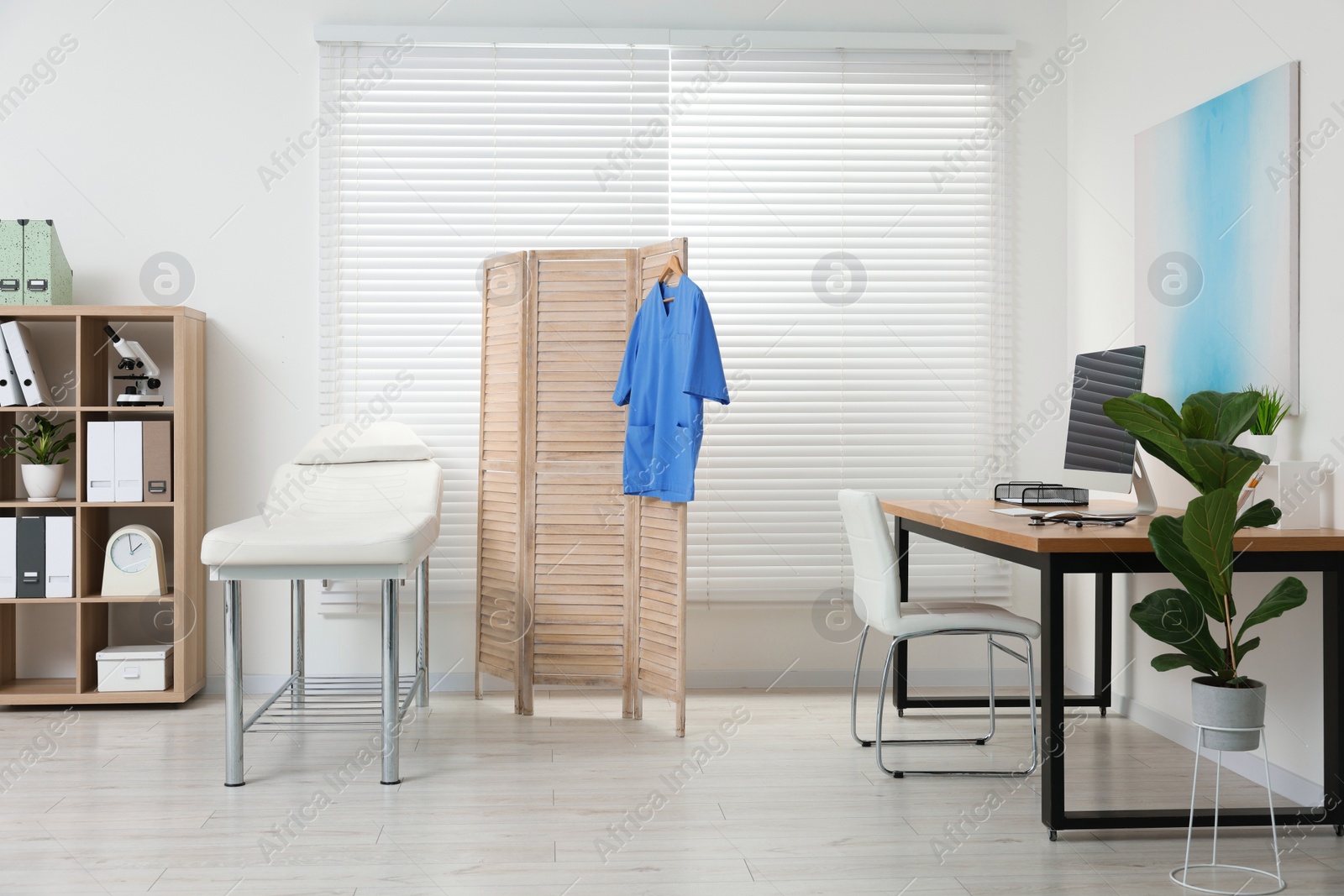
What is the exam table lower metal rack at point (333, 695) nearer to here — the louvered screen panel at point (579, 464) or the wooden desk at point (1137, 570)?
the louvered screen panel at point (579, 464)

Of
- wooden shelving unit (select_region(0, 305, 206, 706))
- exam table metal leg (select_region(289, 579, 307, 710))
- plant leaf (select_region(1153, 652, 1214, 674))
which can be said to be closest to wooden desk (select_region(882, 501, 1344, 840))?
plant leaf (select_region(1153, 652, 1214, 674))

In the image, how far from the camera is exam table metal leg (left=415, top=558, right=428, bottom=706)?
3.67 meters

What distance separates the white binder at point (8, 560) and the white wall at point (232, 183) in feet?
2.18

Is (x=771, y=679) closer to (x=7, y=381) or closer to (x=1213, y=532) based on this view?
(x=1213, y=532)

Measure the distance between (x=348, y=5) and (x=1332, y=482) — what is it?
3.85 m

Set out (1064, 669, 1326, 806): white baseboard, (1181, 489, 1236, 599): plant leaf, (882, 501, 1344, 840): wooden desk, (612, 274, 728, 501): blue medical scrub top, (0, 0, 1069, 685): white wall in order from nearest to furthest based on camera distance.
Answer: (1181, 489, 1236, 599): plant leaf → (882, 501, 1344, 840): wooden desk → (1064, 669, 1326, 806): white baseboard → (612, 274, 728, 501): blue medical scrub top → (0, 0, 1069, 685): white wall

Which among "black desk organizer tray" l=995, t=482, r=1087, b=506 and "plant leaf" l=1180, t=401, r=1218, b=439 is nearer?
"plant leaf" l=1180, t=401, r=1218, b=439

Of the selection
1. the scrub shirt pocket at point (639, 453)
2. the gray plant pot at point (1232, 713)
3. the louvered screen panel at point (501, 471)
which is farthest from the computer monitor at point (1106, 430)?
the louvered screen panel at point (501, 471)

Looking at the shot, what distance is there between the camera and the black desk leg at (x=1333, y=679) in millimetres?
2412

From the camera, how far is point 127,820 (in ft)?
8.41

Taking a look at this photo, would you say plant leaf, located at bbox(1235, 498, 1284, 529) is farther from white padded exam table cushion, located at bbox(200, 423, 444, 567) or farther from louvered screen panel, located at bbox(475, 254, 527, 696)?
louvered screen panel, located at bbox(475, 254, 527, 696)

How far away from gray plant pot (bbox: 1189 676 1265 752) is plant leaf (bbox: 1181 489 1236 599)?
23cm

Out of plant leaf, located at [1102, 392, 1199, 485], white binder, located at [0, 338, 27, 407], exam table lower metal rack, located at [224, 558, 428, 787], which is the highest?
white binder, located at [0, 338, 27, 407]

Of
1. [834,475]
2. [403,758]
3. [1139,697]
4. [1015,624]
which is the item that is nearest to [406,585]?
[403,758]
